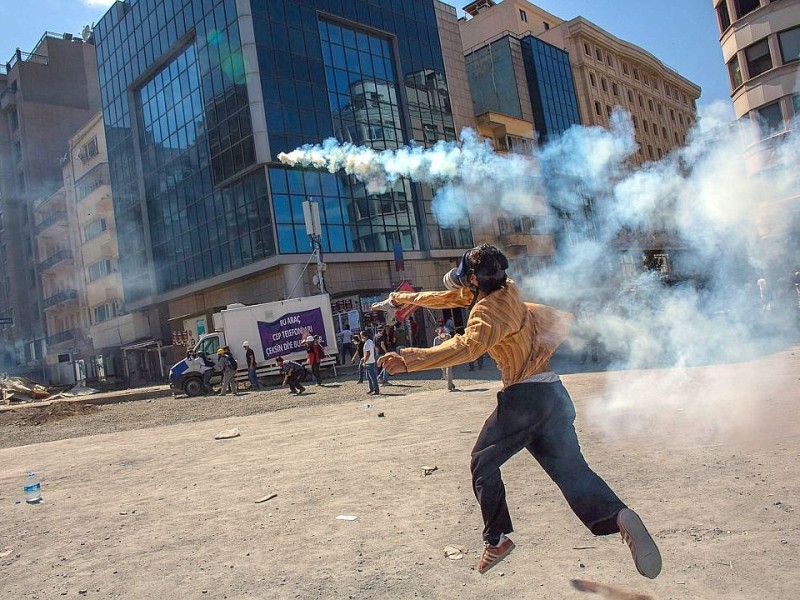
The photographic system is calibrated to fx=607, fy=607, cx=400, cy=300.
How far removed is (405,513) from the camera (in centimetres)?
473

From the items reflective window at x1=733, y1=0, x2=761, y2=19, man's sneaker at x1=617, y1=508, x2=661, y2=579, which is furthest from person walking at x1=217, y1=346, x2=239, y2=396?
reflective window at x1=733, y1=0, x2=761, y2=19


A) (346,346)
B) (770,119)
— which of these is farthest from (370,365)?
(770,119)

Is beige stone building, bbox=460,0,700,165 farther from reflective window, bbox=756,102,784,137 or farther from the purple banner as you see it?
the purple banner

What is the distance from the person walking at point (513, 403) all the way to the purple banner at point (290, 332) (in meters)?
19.0

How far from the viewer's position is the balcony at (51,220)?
50.7m

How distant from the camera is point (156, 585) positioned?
374 cm

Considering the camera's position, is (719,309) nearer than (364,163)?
Yes

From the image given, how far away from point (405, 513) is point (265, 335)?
58.2 feet

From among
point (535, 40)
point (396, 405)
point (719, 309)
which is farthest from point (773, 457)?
point (535, 40)

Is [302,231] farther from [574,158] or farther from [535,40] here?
[535,40]

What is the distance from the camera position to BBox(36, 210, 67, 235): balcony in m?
50.7

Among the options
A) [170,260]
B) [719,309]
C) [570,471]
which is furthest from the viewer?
[170,260]

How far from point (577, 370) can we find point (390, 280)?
59.2 ft

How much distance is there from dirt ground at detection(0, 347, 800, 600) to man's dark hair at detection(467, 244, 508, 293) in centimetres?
162
